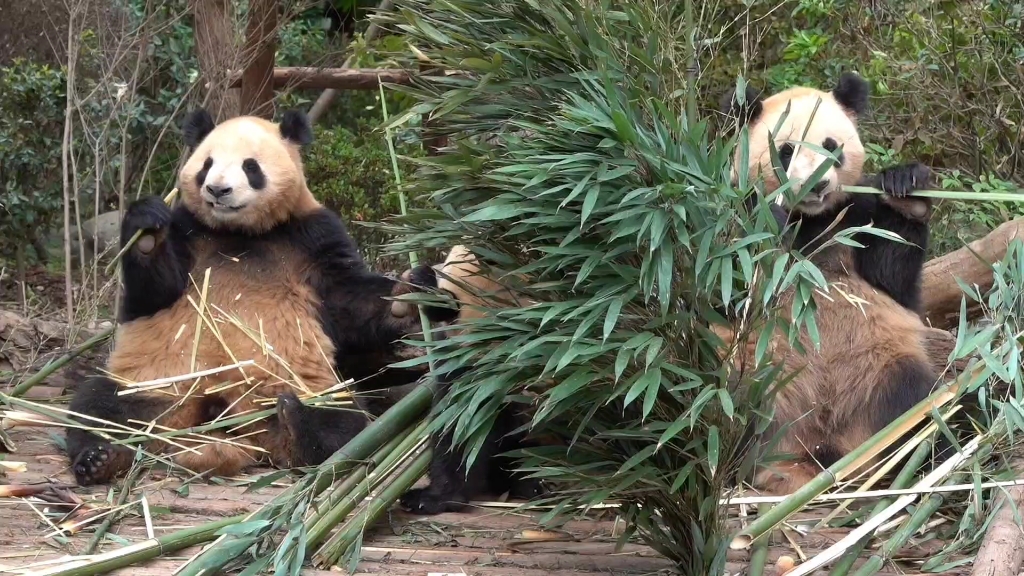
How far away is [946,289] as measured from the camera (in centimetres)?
→ 566

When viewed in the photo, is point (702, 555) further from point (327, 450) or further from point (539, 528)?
point (327, 450)

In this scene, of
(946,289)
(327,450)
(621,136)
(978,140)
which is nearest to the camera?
(621,136)

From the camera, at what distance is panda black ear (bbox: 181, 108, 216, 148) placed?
5.73 meters

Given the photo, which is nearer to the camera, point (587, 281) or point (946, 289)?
point (587, 281)

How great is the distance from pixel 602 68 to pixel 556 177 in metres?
0.34

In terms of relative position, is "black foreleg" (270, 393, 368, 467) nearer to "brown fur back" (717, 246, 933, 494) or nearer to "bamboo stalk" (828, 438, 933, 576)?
"brown fur back" (717, 246, 933, 494)

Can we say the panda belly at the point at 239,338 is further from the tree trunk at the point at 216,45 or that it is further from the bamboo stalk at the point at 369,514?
the tree trunk at the point at 216,45

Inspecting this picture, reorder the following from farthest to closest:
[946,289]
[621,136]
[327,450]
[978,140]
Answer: [978,140], [946,289], [327,450], [621,136]

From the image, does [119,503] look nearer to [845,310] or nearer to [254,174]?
[254,174]

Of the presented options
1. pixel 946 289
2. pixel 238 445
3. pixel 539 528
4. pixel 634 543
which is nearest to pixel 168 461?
pixel 238 445

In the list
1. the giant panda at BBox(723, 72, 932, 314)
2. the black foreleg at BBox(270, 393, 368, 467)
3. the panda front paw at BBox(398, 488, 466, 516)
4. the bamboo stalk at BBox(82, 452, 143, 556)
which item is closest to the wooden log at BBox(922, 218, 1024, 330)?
the giant panda at BBox(723, 72, 932, 314)

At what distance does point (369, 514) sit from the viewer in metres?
3.87

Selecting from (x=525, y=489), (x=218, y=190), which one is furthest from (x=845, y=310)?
(x=218, y=190)

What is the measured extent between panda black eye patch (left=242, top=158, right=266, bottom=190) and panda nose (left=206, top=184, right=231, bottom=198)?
0.43 ft
